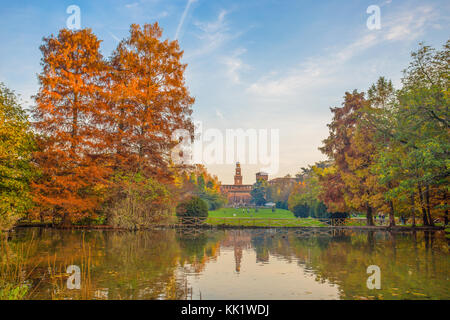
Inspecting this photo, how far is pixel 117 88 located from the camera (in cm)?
2912

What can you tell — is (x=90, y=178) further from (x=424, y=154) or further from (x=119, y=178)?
(x=424, y=154)

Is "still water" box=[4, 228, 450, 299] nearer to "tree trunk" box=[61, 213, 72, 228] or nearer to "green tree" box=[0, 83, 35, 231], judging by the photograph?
"green tree" box=[0, 83, 35, 231]

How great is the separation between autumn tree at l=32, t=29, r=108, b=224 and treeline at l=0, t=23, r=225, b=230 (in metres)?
0.08

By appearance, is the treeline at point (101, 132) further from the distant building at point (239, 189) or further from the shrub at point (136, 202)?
the distant building at point (239, 189)

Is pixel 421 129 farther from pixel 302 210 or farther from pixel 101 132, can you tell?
pixel 302 210

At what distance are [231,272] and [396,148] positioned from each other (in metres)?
20.0

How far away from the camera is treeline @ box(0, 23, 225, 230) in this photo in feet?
89.4

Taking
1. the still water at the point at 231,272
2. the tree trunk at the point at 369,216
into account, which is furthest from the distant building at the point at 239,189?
the still water at the point at 231,272

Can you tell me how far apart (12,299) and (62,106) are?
2387 cm

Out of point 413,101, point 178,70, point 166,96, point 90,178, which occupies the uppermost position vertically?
point 178,70

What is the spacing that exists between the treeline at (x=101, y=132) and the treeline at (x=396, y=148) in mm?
15943

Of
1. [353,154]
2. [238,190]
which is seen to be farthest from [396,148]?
[238,190]

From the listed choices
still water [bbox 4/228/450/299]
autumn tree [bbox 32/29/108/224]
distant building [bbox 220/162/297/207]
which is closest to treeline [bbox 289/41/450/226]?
still water [bbox 4/228/450/299]
